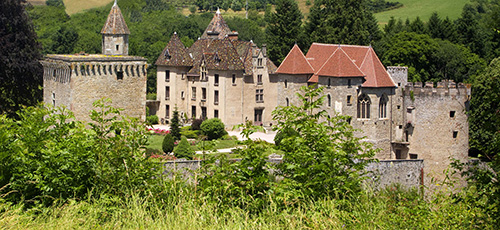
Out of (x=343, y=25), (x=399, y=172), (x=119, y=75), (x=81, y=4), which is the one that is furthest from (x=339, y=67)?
(x=81, y=4)

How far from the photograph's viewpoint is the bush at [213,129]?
166ft

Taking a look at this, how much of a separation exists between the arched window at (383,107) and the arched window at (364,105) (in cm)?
72

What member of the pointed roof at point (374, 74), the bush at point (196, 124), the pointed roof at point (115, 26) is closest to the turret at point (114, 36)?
the pointed roof at point (115, 26)

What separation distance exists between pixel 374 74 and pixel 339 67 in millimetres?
2195

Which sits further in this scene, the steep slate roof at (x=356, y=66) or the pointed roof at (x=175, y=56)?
the pointed roof at (x=175, y=56)

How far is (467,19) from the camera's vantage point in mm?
70312

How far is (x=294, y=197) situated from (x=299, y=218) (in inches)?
34.2

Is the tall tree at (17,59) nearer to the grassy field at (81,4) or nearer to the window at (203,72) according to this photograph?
the window at (203,72)

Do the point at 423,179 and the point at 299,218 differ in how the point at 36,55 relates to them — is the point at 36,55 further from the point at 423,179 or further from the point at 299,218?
the point at 299,218

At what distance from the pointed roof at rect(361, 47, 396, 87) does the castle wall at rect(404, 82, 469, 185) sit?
294 centimetres

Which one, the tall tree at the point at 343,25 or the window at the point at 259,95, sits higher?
the tall tree at the point at 343,25

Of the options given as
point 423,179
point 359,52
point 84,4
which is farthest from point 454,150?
point 84,4

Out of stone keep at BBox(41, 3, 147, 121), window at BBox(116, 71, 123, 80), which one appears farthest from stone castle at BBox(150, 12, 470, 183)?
window at BBox(116, 71, 123, 80)

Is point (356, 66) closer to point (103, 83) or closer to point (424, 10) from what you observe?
point (103, 83)
